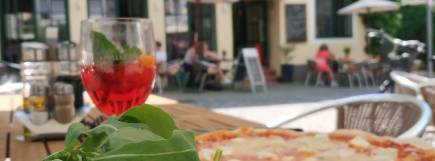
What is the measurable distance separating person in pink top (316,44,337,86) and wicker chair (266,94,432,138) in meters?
13.8

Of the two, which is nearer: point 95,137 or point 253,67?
point 95,137

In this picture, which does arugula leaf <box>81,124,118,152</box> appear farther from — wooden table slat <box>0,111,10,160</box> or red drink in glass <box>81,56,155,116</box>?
wooden table slat <box>0,111,10,160</box>

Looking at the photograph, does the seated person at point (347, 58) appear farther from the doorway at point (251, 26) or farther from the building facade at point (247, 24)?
the doorway at point (251, 26)

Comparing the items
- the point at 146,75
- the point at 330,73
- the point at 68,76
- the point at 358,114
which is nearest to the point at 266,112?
the point at 330,73

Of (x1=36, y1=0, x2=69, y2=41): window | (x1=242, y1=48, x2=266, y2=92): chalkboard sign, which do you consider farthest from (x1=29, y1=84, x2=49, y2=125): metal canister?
(x1=36, y1=0, x2=69, y2=41): window

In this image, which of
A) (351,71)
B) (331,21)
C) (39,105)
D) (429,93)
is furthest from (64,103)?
(331,21)

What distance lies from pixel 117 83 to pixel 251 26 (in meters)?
17.8

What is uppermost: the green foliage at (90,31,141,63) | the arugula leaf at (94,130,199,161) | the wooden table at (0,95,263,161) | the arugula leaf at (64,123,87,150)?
the green foliage at (90,31,141,63)

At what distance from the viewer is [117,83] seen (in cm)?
136

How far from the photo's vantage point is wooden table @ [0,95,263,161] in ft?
5.10

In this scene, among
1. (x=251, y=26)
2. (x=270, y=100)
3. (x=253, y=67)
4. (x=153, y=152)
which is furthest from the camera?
(x=251, y=26)

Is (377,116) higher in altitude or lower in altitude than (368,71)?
higher

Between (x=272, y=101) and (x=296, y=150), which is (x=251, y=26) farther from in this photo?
(x=296, y=150)

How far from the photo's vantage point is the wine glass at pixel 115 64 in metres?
1.34
